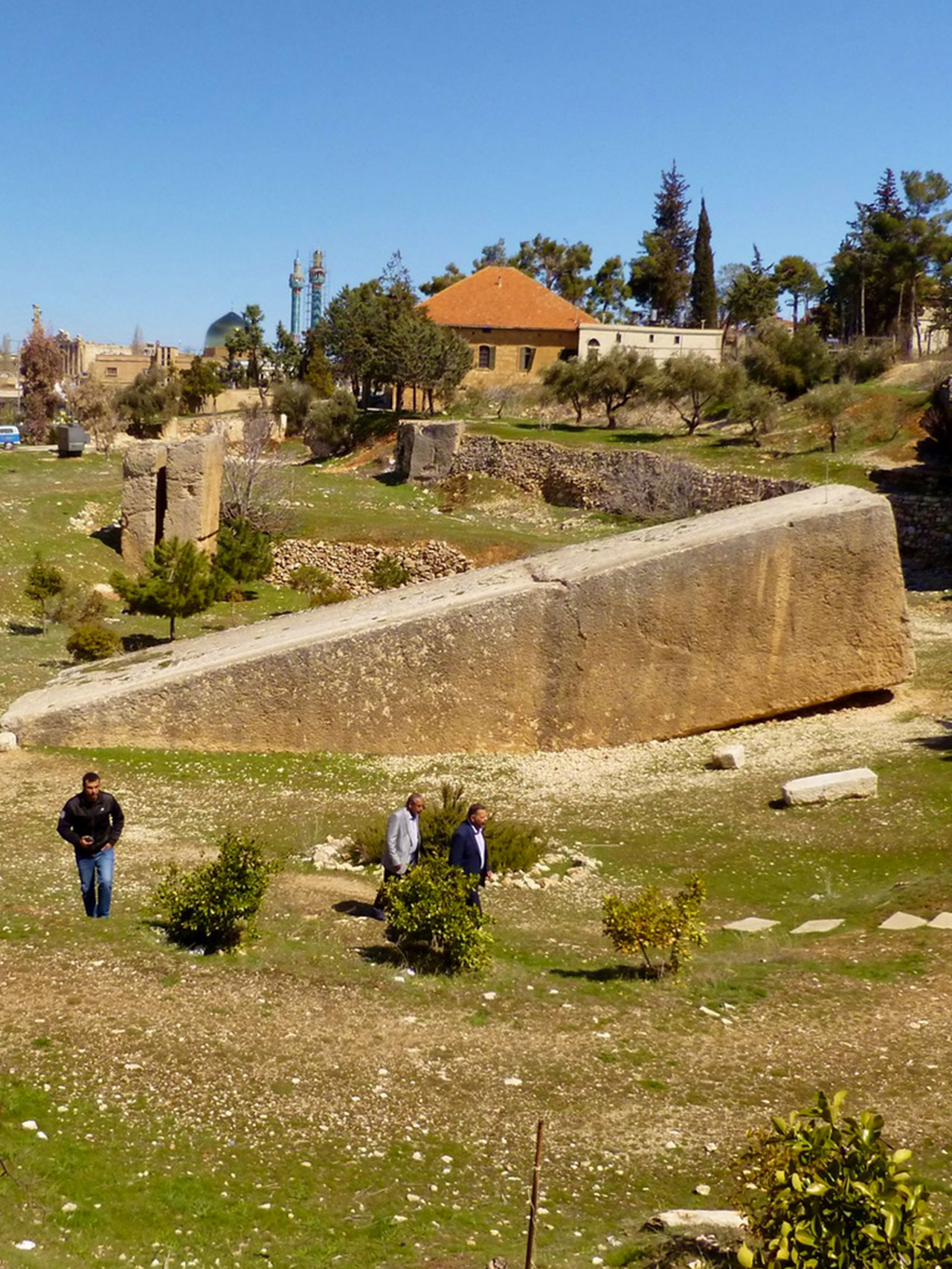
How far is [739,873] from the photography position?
34.3ft

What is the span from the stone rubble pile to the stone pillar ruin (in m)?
2.53

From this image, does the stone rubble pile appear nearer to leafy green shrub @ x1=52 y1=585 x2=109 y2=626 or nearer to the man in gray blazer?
leafy green shrub @ x1=52 y1=585 x2=109 y2=626

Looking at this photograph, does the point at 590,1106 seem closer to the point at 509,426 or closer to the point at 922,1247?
the point at 922,1247

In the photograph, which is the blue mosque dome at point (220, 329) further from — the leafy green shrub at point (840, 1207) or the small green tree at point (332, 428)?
the leafy green shrub at point (840, 1207)

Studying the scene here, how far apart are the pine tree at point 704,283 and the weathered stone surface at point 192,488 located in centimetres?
4647

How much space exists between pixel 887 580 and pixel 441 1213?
1052 cm

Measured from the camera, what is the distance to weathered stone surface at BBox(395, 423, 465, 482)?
125ft

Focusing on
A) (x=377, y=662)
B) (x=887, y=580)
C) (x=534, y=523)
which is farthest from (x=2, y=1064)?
(x=534, y=523)

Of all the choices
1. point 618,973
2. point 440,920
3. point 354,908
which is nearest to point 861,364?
point 354,908

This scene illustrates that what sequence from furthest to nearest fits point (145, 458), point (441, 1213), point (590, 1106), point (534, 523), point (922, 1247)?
point (534, 523), point (145, 458), point (590, 1106), point (441, 1213), point (922, 1247)

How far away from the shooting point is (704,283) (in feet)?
223

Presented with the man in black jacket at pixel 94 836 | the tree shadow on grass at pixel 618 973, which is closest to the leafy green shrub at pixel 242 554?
the man in black jacket at pixel 94 836

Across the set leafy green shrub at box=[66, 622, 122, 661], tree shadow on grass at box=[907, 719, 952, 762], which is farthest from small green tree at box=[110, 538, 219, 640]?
tree shadow on grass at box=[907, 719, 952, 762]

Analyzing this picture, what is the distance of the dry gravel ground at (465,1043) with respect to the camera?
228 inches
